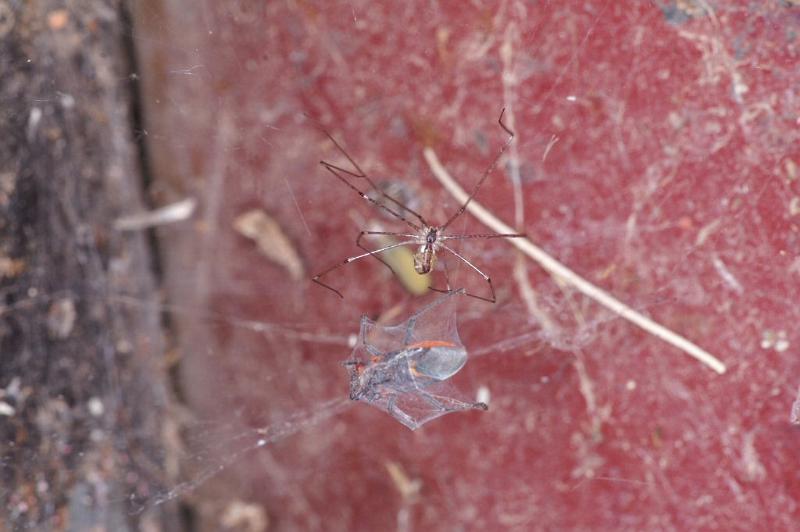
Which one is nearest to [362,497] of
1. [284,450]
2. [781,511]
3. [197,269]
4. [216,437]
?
[284,450]

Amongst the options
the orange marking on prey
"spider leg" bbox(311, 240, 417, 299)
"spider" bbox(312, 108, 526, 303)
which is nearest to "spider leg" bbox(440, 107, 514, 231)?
"spider" bbox(312, 108, 526, 303)

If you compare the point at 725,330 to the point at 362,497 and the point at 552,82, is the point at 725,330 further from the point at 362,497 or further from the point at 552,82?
the point at 362,497

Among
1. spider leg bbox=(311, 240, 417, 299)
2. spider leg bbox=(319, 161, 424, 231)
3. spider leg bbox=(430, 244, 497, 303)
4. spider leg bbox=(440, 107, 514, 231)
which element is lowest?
spider leg bbox=(311, 240, 417, 299)

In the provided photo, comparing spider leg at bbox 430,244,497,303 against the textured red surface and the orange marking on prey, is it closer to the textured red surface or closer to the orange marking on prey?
the textured red surface

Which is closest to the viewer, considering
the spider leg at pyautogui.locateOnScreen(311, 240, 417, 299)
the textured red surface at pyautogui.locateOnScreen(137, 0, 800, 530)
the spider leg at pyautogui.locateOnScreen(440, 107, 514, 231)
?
the textured red surface at pyautogui.locateOnScreen(137, 0, 800, 530)

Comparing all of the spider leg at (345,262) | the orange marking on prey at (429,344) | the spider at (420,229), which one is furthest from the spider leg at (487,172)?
the orange marking on prey at (429,344)

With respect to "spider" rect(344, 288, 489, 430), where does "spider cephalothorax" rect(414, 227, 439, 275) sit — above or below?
above
